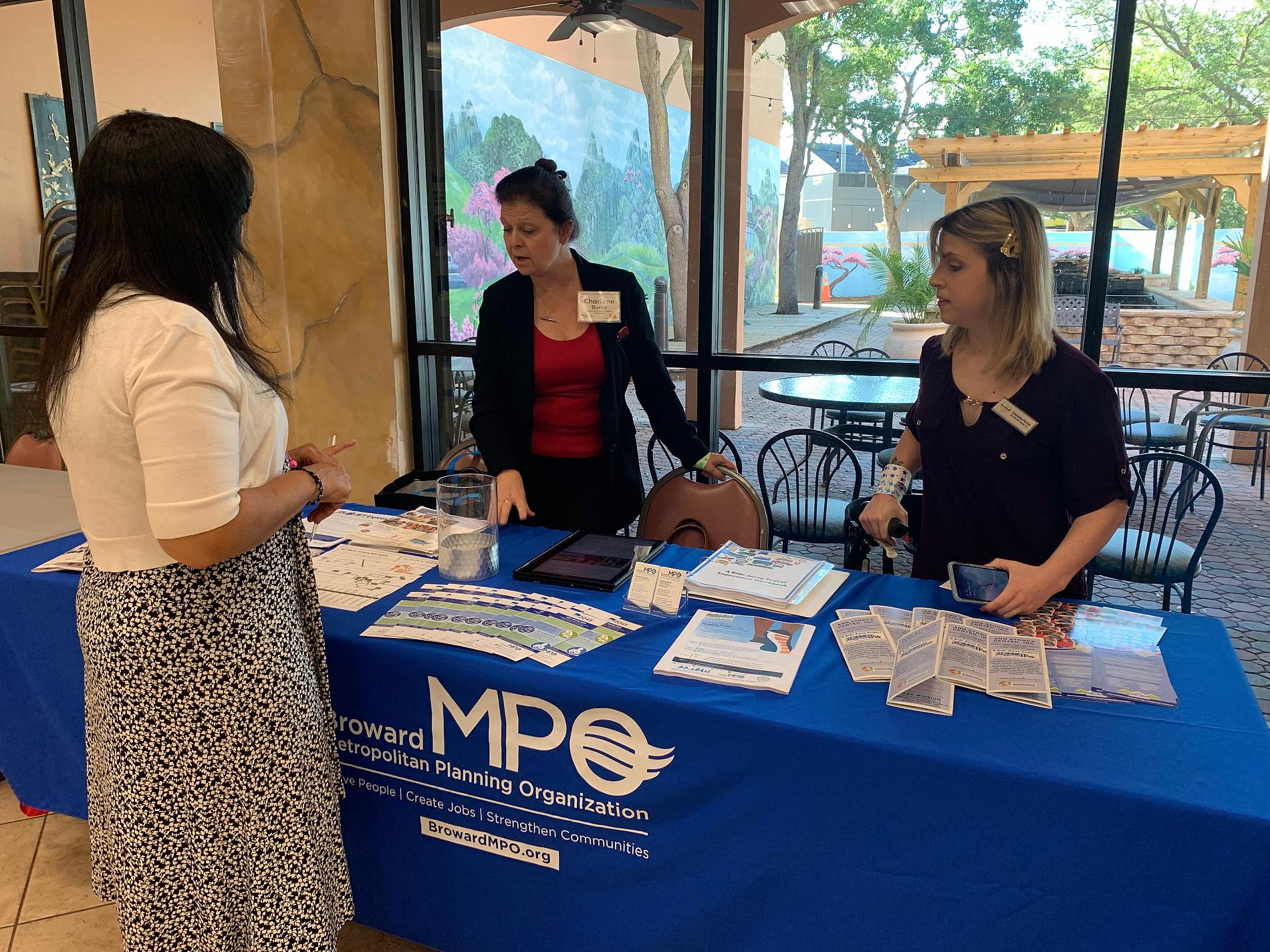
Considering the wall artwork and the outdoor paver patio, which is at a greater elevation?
the wall artwork

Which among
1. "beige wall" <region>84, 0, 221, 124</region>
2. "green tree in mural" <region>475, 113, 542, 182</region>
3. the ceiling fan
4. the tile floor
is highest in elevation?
"beige wall" <region>84, 0, 221, 124</region>

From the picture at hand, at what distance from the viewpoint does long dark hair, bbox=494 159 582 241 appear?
225 cm

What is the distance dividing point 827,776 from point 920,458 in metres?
1.00

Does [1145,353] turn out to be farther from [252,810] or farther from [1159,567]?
A: [252,810]

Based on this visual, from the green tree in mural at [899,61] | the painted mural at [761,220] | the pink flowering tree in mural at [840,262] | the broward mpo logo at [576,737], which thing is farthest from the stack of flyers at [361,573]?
the green tree in mural at [899,61]

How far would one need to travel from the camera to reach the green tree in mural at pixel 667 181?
3.39m

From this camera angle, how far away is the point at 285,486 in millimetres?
1211

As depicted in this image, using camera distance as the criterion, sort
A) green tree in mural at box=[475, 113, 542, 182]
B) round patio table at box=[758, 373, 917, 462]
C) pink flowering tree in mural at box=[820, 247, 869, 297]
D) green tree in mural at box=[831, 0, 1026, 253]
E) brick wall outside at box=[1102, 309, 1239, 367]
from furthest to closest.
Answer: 1. green tree in mural at box=[475, 113, 542, 182]
2. round patio table at box=[758, 373, 917, 462]
3. pink flowering tree in mural at box=[820, 247, 869, 297]
4. green tree in mural at box=[831, 0, 1026, 253]
5. brick wall outside at box=[1102, 309, 1239, 367]

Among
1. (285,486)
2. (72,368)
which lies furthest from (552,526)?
(72,368)

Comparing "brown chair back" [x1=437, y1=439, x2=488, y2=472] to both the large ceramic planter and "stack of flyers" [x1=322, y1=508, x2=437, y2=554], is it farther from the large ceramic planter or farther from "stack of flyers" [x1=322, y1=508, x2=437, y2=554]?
the large ceramic planter

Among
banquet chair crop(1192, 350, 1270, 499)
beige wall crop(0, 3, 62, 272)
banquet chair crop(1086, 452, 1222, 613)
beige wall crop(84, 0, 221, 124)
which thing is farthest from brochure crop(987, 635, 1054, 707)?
beige wall crop(84, 0, 221, 124)

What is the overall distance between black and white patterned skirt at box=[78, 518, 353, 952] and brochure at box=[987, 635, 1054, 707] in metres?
1.03

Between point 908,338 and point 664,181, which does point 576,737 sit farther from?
point 664,181

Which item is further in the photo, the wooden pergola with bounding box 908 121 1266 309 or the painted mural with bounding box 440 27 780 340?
the painted mural with bounding box 440 27 780 340
